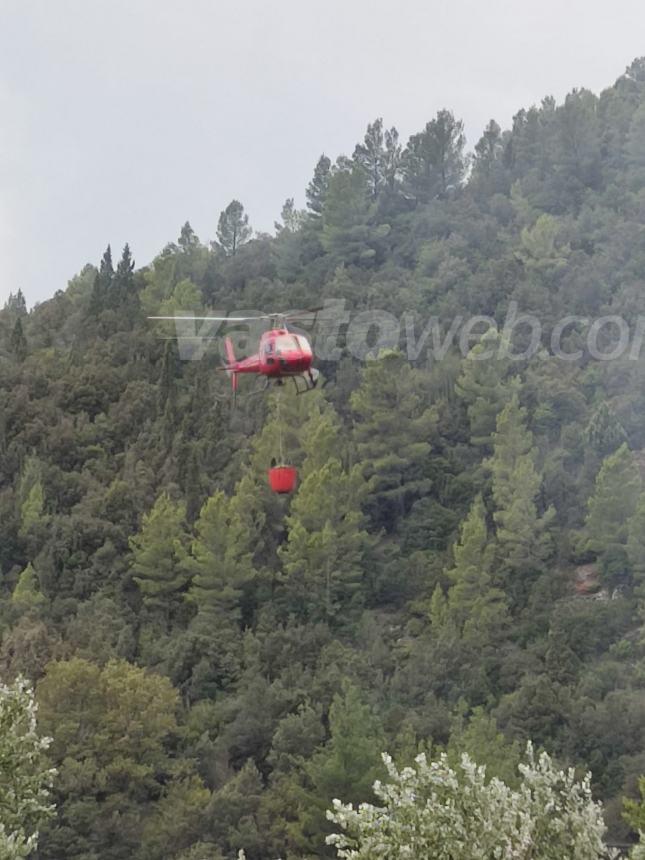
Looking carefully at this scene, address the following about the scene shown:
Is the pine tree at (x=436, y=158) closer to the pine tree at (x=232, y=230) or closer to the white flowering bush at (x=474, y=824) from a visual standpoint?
the pine tree at (x=232, y=230)

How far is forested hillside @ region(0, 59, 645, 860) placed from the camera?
3938cm

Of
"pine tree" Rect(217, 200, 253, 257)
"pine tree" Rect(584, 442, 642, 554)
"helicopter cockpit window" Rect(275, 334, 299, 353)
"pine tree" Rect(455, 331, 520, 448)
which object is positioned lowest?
"pine tree" Rect(584, 442, 642, 554)

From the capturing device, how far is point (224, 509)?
5075 cm

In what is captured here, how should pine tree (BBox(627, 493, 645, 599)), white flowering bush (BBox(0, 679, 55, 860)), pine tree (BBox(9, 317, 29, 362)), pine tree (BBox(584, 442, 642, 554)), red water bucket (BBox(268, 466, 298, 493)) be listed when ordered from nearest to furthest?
white flowering bush (BBox(0, 679, 55, 860)) → red water bucket (BBox(268, 466, 298, 493)) → pine tree (BBox(627, 493, 645, 599)) → pine tree (BBox(584, 442, 642, 554)) → pine tree (BBox(9, 317, 29, 362))

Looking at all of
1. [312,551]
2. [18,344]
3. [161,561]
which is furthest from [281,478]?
[18,344]

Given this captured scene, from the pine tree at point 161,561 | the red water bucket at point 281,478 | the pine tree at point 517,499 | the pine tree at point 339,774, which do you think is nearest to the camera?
the red water bucket at point 281,478

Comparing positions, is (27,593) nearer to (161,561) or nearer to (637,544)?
(161,561)

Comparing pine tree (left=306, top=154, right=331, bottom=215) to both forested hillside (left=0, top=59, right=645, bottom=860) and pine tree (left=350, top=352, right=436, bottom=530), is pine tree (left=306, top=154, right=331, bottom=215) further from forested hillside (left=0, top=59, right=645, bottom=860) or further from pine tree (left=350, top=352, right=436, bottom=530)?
pine tree (left=350, top=352, right=436, bottom=530)

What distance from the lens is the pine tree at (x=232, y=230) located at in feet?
286

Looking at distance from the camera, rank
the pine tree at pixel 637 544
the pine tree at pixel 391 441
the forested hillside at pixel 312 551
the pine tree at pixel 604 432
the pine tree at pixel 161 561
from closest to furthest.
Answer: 1. the forested hillside at pixel 312 551
2. the pine tree at pixel 637 544
3. the pine tree at pixel 161 561
4. the pine tree at pixel 391 441
5. the pine tree at pixel 604 432

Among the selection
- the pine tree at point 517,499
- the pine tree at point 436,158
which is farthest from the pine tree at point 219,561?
the pine tree at point 436,158

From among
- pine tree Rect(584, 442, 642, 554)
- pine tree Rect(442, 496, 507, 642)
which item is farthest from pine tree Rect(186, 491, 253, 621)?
pine tree Rect(584, 442, 642, 554)

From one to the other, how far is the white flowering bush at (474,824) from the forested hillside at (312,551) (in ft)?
69.0

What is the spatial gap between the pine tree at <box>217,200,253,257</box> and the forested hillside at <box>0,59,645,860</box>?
7.96 meters
